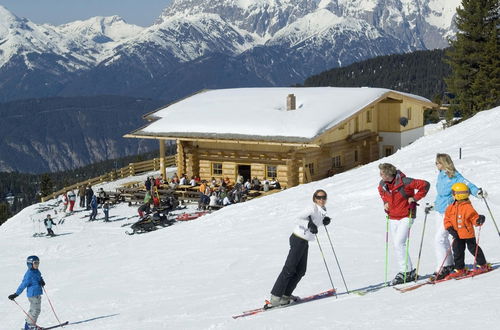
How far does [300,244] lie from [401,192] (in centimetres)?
156

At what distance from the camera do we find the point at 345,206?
1736cm

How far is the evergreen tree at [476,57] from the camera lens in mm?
41156

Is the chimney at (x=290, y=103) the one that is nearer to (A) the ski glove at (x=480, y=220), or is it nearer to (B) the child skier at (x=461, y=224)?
(B) the child skier at (x=461, y=224)

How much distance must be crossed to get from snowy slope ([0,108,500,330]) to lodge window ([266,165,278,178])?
850 cm

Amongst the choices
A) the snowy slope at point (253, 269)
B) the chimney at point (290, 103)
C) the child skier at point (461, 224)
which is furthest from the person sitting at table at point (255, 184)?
the child skier at point (461, 224)

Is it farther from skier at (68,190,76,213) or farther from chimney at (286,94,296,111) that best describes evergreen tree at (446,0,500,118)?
skier at (68,190,76,213)

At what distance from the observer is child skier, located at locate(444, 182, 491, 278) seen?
27.7ft

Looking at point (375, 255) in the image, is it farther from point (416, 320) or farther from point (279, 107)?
point (279, 107)

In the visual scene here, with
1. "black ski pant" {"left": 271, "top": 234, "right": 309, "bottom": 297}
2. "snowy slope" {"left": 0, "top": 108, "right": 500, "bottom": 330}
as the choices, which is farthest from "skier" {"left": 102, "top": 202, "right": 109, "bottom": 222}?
"black ski pant" {"left": 271, "top": 234, "right": 309, "bottom": 297}

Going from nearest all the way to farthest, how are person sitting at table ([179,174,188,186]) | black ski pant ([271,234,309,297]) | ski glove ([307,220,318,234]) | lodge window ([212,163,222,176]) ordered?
ski glove ([307,220,318,234])
black ski pant ([271,234,309,297])
person sitting at table ([179,174,188,186])
lodge window ([212,163,222,176])

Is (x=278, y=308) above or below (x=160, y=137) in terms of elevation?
below

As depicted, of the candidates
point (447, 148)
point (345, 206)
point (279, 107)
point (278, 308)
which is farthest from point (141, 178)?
point (278, 308)

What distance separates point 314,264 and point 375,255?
1.16 m

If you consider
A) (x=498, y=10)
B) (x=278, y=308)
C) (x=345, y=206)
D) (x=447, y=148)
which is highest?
(x=498, y=10)
